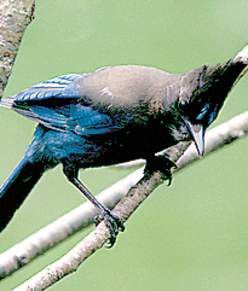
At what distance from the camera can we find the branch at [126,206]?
3523 millimetres

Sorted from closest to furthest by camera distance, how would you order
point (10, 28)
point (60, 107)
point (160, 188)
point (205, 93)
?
point (10, 28) < point (205, 93) < point (60, 107) < point (160, 188)

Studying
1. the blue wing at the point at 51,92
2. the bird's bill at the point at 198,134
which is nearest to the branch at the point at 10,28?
the bird's bill at the point at 198,134

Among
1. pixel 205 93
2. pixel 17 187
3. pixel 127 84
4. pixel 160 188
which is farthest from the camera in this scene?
pixel 160 188

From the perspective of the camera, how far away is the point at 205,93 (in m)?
3.87

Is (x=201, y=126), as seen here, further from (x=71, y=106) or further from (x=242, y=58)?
(x=71, y=106)

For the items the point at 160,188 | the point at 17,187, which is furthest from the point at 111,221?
the point at 160,188

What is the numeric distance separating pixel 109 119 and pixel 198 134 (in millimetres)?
592

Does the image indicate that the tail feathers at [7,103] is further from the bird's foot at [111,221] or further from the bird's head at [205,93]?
the bird's head at [205,93]

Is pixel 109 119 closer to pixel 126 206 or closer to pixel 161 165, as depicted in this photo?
pixel 161 165

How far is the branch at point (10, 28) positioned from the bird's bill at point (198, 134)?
635mm

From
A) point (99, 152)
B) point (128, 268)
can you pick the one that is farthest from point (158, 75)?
point (128, 268)

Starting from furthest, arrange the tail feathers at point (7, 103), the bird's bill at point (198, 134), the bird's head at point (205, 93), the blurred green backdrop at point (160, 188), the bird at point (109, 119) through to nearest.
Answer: the blurred green backdrop at point (160, 188) < the tail feathers at point (7, 103) < the bird at point (109, 119) < the bird's bill at point (198, 134) < the bird's head at point (205, 93)

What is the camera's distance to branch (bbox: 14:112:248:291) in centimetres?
352

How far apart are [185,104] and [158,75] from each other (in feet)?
1.41
